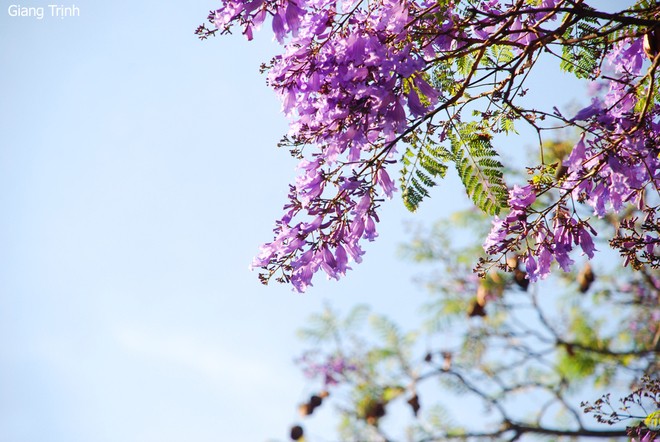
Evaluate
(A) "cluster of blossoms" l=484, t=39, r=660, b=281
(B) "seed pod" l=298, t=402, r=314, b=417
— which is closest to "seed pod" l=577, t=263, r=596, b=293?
(B) "seed pod" l=298, t=402, r=314, b=417

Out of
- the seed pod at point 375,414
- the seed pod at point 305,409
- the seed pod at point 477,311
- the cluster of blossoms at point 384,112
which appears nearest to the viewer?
the cluster of blossoms at point 384,112

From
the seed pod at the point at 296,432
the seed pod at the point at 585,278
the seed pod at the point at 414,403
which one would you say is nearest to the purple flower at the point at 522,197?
the seed pod at the point at 414,403

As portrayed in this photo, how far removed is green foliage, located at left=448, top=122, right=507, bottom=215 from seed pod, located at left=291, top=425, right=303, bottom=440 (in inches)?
191

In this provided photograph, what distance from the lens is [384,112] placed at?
2.28 metres

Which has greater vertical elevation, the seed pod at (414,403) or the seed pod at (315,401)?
the seed pod at (315,401)

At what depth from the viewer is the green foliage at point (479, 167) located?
260 cm

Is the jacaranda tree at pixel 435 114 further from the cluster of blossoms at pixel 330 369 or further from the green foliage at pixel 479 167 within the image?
the cluster of blossoms at pixel 330 369

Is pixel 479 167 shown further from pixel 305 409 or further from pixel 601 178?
pixel 305 409

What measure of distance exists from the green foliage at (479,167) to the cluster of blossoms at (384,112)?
0.21 feet

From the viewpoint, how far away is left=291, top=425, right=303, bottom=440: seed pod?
675cm

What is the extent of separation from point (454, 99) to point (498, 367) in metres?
5.33

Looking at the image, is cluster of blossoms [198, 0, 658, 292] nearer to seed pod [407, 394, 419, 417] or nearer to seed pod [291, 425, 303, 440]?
seed pod [407, 394, 419, 417]

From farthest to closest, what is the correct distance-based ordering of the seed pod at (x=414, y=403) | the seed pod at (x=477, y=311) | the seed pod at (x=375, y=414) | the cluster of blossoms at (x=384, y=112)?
the seed pod at (x=375, y=414) → the seed pod at (x=477, y=311) → the seed pod at (x=414, y=403) → the cluster of blossoms at (x=384, y=112)

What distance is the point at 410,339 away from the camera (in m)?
7.95
